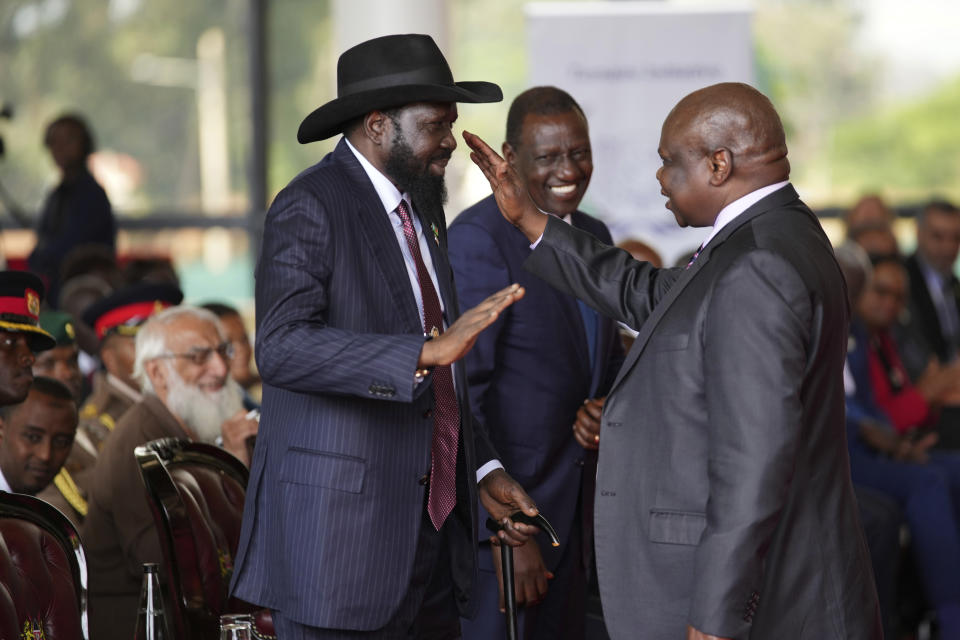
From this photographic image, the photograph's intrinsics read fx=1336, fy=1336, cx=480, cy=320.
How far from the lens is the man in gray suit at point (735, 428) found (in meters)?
2.58

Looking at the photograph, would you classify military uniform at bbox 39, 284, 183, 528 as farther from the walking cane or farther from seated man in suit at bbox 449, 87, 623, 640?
the walking cane

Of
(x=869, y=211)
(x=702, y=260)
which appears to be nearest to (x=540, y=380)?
(x=702, y=260)

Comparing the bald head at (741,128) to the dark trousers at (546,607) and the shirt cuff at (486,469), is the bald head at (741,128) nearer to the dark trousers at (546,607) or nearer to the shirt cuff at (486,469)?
the shirt cuff at (486,469)

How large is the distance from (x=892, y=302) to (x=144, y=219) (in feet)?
21.0

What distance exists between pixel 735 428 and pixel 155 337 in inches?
106

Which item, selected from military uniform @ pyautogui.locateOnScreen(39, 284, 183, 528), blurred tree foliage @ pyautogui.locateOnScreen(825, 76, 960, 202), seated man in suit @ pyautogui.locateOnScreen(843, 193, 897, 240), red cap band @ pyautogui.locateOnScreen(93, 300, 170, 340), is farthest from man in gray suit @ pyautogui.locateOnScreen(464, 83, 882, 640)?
blurred tree foliage @ pyautogui.locateOnScreen(825, 76, 960, 202)

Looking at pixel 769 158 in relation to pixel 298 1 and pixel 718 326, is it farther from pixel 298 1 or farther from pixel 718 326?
pixel 298 1

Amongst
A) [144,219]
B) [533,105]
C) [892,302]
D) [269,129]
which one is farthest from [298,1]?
[533,105]

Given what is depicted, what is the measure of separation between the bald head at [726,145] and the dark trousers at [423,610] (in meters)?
0.95

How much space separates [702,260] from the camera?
9.19ft

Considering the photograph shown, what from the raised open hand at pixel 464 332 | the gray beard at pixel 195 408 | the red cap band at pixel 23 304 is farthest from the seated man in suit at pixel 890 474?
the raised open hand at pixel 464 332

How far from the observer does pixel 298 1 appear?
10.9m

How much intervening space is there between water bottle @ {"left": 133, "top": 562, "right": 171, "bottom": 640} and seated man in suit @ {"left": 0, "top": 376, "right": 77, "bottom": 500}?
1181mm

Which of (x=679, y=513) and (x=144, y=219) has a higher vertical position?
(x=144, y=219)
